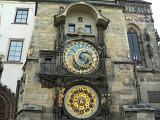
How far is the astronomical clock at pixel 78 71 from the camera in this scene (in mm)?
12445

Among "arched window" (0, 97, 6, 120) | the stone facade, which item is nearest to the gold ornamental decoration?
the stone facade

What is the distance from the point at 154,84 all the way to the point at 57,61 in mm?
6779

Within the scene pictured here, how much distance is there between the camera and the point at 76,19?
603 inches

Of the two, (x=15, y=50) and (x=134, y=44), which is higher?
(x=134, y=44)

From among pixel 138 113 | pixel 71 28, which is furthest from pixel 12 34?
pixel 138 113

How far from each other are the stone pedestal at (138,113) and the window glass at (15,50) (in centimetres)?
780

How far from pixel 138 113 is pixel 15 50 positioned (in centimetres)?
883

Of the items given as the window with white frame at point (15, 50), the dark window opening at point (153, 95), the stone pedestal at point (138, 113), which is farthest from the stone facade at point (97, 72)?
the window with white frame at point (15, 50)

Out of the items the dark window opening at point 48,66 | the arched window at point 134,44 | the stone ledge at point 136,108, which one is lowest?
the stone ledge at point 136,108

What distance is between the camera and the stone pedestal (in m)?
12.3

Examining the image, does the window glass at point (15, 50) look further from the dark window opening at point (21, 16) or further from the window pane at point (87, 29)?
the window pane at point (87, 29)

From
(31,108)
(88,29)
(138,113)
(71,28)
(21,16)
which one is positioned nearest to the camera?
(31,108)

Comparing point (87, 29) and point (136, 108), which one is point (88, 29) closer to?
point (87, 29)

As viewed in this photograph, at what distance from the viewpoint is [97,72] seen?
1355 centimetres
